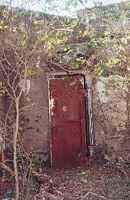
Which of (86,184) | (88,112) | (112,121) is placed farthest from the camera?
(88,112)

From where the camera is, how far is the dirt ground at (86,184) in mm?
7601

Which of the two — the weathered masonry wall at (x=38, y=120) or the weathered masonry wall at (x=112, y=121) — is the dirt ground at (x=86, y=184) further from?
the weathered masonry wall at (x=38, y=120)

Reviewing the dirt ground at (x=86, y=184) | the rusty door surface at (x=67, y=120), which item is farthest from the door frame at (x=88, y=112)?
the dirt ground at (x=86, y=184)

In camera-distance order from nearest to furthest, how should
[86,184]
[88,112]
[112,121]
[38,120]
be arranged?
[86,184]
[112,121]
[38,120]
[88,112]

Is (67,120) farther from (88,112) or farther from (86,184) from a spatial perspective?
(86,184)

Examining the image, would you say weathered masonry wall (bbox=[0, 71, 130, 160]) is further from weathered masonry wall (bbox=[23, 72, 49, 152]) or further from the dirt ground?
the dirt ground

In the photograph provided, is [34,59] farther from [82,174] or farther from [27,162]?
[82,174]

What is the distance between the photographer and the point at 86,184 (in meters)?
8.48

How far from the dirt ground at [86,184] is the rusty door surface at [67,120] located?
2.48 feet

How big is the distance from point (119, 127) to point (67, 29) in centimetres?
394

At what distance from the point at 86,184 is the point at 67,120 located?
8.97 feet

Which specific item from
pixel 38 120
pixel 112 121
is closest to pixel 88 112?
pixel 112 121

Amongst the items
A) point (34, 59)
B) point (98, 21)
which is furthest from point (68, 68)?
point (34, 59)

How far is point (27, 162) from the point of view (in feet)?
26.9
